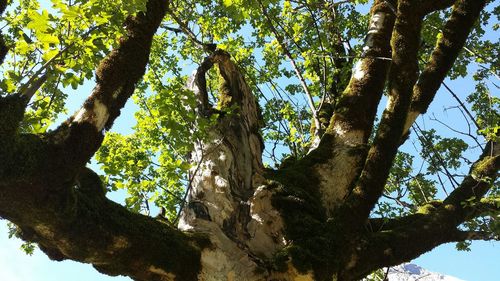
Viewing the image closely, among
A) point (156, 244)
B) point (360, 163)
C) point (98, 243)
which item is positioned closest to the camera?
point (98, 243)

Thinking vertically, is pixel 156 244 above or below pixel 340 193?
below

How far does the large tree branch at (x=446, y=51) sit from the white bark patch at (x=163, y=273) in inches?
133

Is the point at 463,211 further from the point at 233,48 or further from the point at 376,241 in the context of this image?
the point at 233,48

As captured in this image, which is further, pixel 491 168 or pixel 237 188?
pixel 491 168

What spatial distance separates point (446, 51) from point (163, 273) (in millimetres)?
4021

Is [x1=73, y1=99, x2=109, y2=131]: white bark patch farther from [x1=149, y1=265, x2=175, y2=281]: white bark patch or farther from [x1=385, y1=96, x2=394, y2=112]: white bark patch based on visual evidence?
[x1=385, y1=96, x2=394, y2=112]: white bark patch

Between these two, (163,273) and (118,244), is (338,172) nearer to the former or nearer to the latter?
(163,273)

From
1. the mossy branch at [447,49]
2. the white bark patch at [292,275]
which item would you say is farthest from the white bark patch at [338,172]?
the white bark patch at [292,275]

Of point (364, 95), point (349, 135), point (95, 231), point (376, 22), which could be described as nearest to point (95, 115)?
point (95, 231)

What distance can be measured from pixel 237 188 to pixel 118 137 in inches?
256

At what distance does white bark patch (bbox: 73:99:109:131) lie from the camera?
3283mm

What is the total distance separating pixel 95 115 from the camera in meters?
3.31

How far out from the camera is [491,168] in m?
6.17

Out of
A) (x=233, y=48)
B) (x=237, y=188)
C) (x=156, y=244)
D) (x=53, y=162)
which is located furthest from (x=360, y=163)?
(x=233, y=48)
